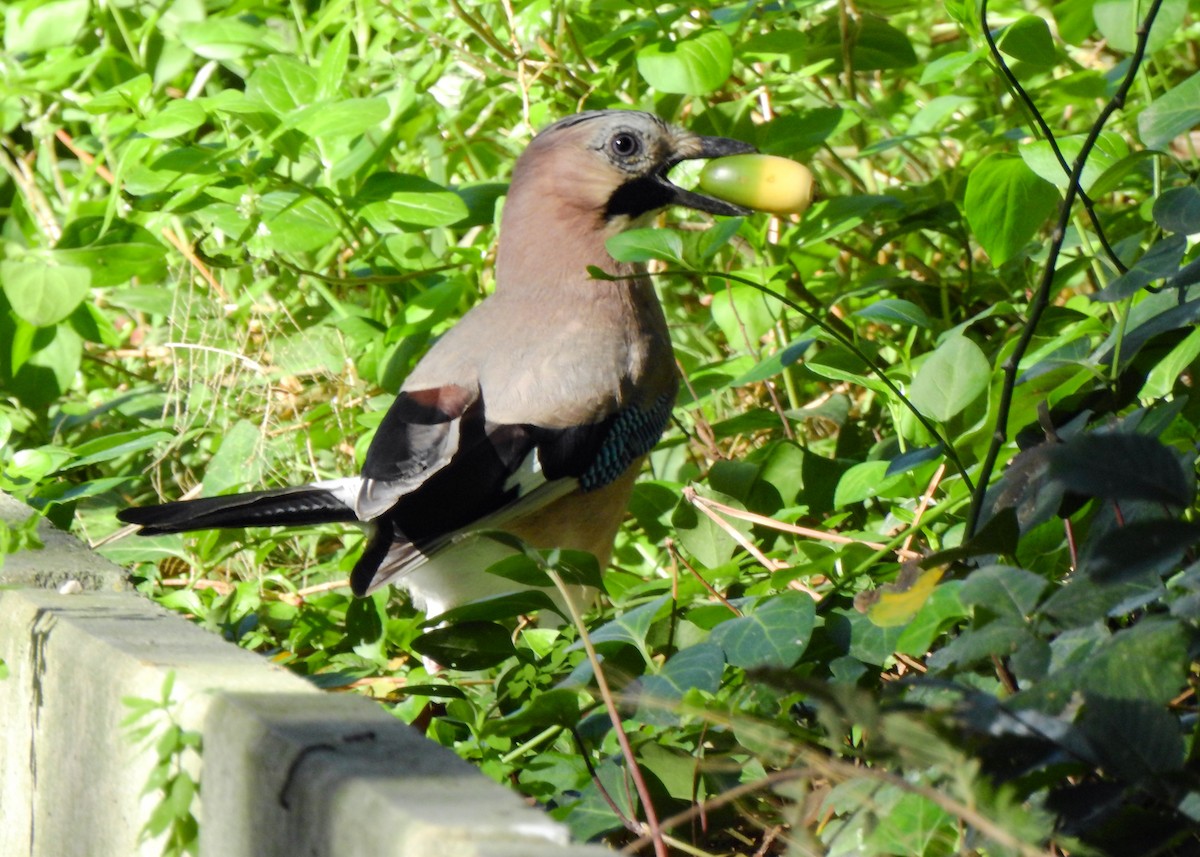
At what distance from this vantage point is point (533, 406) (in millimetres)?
2486

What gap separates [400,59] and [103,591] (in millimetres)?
1913

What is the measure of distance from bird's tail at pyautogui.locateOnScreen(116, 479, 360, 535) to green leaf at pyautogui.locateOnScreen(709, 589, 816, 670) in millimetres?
1131

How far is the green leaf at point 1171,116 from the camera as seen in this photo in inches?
58.9

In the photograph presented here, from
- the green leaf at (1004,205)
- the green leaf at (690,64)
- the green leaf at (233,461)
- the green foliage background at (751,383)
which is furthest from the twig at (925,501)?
the green leaf at (233,461)

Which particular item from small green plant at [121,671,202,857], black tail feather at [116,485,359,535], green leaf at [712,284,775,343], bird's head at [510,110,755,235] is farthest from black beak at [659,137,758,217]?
small green plant at [121,671,202,857]

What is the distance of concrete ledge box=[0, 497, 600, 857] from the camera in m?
0.93

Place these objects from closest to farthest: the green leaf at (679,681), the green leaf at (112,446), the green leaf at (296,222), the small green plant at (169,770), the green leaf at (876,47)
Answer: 1. the small green plant at (169,770)
2. the green leaf at (679,681)
3. the green leaf at (112,446)
4. the green leaf at (296,222)
5. the green leaf at (876,47)

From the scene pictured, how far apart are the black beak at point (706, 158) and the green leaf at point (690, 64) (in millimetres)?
240

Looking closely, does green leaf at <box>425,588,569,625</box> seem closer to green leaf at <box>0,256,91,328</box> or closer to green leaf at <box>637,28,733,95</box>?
green leaf at <box>637,28,733,95</box>

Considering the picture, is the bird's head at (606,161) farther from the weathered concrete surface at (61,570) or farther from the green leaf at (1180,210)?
the green leaf at (1180,210)

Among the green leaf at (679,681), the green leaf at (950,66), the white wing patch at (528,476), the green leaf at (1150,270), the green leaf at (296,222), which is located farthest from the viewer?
the green leaf at (296,222)

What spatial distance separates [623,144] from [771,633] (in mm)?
1594

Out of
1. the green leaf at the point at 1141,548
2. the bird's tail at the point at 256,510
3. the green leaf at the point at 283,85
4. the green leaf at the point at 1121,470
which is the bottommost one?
the bird's tail at the point at 256,510

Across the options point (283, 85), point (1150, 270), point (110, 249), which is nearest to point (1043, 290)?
point (1150, 270)
